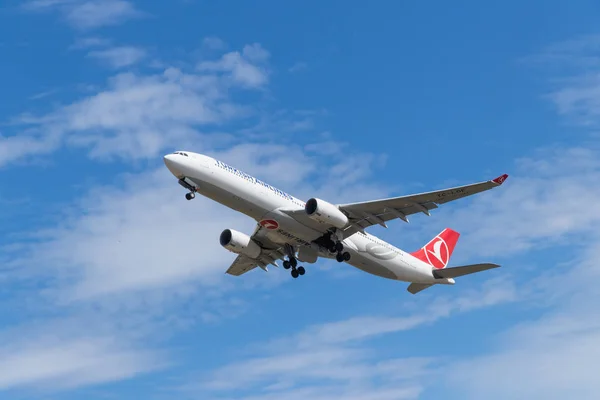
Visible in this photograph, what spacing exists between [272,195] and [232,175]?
8.36 feet

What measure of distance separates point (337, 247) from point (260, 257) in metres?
6.67

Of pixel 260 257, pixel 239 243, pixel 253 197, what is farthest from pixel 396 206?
pixel 260 257

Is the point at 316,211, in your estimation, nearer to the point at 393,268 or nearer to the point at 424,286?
the point at 393,268

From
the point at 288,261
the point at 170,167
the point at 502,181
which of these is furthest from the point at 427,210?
the point at 170,167

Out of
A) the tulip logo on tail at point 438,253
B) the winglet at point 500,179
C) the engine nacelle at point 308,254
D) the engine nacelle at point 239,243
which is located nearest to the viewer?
the winglet at point 500,179

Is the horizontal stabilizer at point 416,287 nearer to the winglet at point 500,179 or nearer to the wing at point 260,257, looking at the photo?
the wing at point 260,257

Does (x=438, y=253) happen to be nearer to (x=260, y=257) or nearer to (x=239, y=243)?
(x=260, y=257)

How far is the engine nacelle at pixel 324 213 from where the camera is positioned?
5222 cm

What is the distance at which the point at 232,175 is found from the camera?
5216 centimetres

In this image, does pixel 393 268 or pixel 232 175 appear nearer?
pixel 232 175

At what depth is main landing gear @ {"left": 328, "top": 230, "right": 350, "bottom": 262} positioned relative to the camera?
180ft

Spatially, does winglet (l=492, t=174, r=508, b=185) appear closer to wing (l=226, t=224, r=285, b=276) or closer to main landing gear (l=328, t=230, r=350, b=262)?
main landing gear (l=328, t=230, r=350, b=262)

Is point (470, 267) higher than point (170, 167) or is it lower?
lower

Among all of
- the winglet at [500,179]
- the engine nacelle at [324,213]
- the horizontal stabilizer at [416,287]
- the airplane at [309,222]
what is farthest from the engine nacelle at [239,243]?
the winglet at [500,179]
